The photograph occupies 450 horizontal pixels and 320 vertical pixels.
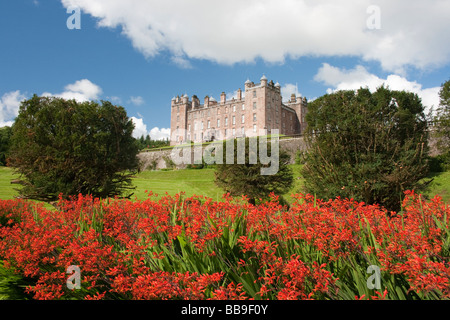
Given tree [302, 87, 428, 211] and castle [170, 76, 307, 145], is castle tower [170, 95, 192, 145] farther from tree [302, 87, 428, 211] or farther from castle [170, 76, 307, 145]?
tree [302, 87, 428, 211]

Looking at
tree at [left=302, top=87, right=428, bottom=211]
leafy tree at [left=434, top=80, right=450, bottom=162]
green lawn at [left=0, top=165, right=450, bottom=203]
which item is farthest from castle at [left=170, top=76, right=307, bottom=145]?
tree at [left=302, top=87, right=428, bottom=211]

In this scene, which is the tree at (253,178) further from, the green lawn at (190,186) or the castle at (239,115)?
the castle at (239,115)

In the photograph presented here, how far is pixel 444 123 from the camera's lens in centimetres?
2392

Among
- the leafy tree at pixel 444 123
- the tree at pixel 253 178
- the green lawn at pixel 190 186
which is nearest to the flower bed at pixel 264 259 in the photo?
the green lawn at pixel 190 186

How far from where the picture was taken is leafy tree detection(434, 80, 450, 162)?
938 inches

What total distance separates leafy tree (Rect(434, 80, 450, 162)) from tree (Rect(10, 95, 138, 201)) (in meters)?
24.1

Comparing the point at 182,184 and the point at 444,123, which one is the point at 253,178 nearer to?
the point at 182,184

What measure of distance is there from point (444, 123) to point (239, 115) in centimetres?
4273

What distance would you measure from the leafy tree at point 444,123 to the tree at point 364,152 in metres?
15.7

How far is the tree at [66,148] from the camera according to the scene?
35.6ft

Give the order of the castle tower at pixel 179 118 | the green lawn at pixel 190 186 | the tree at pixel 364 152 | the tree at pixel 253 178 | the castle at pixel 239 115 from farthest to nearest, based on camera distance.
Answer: the castle tower at pixel 179 118 → the castle at pixel 239 115 → the green lawn at pixel 190 186 → the tree at pixel 253 178 → the tree at pixel 364 152

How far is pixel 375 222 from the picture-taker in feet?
11.5

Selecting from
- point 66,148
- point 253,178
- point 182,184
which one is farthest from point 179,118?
point 66,148
